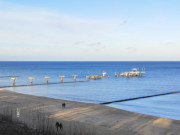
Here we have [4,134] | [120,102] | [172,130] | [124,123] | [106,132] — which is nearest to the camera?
[4,134]

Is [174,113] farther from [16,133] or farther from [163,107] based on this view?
[16,133]

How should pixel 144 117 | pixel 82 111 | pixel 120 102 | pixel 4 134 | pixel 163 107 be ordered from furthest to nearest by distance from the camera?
1. pixel 120 102
2. pixel 163 107
3. pixel 82 111
4. pixel 144 117
5. pixel 4 134

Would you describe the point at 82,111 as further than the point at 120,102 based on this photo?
No

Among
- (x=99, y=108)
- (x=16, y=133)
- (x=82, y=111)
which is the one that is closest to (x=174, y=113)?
(x=99, y=108)

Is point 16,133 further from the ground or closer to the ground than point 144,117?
further from the ground

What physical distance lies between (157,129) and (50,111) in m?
9.62

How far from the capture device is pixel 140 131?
15.0 m

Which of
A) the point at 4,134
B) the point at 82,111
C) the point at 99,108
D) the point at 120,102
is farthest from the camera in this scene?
the point at 120,102

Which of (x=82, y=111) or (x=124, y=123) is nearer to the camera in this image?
(x=124, y=123)

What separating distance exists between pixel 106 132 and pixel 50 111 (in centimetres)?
803

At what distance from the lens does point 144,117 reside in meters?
19.6

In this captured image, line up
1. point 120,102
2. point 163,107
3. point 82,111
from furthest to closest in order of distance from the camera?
point 120,102, point 163,107, point 82,111

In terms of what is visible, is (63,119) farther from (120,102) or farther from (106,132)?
(120,102)

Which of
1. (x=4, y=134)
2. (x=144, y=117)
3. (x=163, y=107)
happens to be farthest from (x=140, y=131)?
(x=163, y=107)
